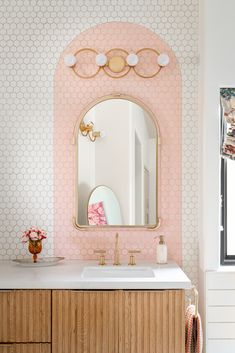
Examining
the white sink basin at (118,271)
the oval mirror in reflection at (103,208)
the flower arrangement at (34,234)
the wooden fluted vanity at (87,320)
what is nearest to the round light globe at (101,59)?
the oval mirror in reflection at (103,208)

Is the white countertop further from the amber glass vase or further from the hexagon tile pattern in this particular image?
the hexagon tile pattern

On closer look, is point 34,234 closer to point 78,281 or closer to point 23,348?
point 78,281

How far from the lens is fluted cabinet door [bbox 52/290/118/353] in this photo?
3330 millimetres

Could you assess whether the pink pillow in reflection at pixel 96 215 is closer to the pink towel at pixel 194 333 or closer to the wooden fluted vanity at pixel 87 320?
the wooden fluted vanity at pixel 87 320

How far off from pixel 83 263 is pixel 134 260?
1.14 feet

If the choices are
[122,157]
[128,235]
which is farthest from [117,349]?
[122,157]

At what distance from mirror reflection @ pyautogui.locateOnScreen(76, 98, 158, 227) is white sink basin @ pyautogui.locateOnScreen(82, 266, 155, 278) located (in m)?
0.36

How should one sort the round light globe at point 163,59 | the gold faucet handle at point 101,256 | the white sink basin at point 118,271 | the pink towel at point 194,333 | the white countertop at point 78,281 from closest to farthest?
the white countertop at point 78,281
the pink towel at point 194,333
the white sink basin at point 118,271
the gold faucet handle at point 101,256
the round light globe at point 163,59

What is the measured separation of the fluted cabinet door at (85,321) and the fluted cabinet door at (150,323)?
57 millimetres

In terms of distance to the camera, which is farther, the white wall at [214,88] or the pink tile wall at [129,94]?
the pink tile wall at [129,94]

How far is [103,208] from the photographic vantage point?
4.00m

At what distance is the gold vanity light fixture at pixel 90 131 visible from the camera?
3984 mm

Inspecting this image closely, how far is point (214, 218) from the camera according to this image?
378 cm

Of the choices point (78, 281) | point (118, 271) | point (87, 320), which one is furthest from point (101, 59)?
point (87, 320)
